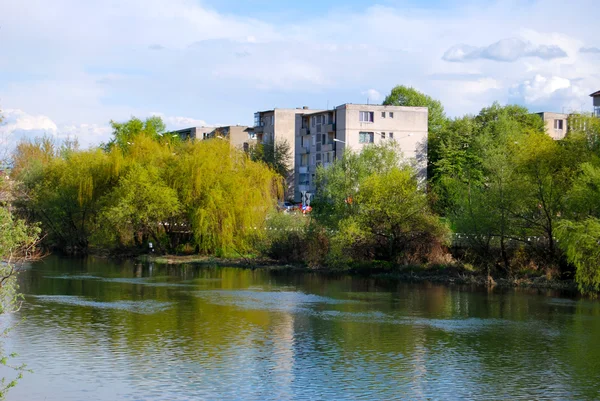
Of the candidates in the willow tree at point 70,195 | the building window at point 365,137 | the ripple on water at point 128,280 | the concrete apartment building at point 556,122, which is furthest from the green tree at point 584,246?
the concrete apartment building at point 556,122

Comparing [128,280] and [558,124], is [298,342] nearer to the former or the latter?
[128,280]

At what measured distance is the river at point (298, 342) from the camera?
2488 centimetres

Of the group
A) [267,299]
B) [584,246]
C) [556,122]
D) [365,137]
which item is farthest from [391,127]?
[267,299]

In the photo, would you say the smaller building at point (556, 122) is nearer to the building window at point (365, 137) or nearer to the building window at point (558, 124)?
the building window at point (558, 124)

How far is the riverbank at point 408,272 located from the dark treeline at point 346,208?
70 centimetres

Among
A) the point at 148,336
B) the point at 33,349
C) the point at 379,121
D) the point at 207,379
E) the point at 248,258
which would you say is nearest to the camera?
the point at 207,379

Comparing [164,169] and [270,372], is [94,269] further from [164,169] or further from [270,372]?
[270,372]

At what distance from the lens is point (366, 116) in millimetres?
100312

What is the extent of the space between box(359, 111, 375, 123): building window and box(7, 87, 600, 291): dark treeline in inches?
804

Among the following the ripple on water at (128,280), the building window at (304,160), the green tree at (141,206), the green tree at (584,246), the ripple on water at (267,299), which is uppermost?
the building window at (304,160)

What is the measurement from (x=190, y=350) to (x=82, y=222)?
1800 inches

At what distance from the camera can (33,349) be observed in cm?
2920

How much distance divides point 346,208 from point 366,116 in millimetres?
44052

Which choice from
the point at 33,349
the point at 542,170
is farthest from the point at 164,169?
the point at 33,349
